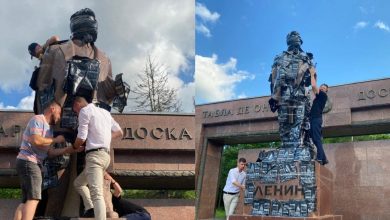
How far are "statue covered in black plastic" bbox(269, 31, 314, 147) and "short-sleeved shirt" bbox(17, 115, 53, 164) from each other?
13.7 ft

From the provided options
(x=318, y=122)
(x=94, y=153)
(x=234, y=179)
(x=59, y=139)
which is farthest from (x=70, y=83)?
(x=318, y=122)

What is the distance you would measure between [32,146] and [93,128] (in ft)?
1.98

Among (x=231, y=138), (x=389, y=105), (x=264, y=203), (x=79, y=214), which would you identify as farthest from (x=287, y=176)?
(x=231, y=138)

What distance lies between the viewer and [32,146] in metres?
4.28

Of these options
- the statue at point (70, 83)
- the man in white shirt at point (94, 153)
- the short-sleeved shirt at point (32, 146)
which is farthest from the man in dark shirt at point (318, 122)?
the short-sleeved shirt at point (32, 146)

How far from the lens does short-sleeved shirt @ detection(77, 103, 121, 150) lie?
4109 mm

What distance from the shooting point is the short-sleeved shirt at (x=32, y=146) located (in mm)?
4242

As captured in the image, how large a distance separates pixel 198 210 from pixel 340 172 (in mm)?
5057

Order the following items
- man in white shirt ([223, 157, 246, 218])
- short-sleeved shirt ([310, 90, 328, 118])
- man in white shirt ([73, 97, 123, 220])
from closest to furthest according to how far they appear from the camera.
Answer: man in white shirt ([73, 97, 123, 220]) < short-sleeved shirt ([310, 90, 328, 118]) < man in white shirt ([223, 157, 246, 218])

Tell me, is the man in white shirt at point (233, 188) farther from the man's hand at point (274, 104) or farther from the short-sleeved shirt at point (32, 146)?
the short-sleeved shirt at point (32, 146)

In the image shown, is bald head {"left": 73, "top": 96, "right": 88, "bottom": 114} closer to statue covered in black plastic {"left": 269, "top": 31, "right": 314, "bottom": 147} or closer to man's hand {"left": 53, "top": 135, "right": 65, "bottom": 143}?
man's hand {"left": 53, "top": 135, "right": 65, "bottom": 143}

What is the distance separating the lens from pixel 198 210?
1484cm

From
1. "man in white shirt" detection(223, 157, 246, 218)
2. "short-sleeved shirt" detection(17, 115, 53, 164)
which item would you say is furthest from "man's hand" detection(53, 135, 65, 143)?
"man in white shirt" detection(223, 157, 246, 218)

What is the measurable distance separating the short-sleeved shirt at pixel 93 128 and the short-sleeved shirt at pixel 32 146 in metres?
0.41
